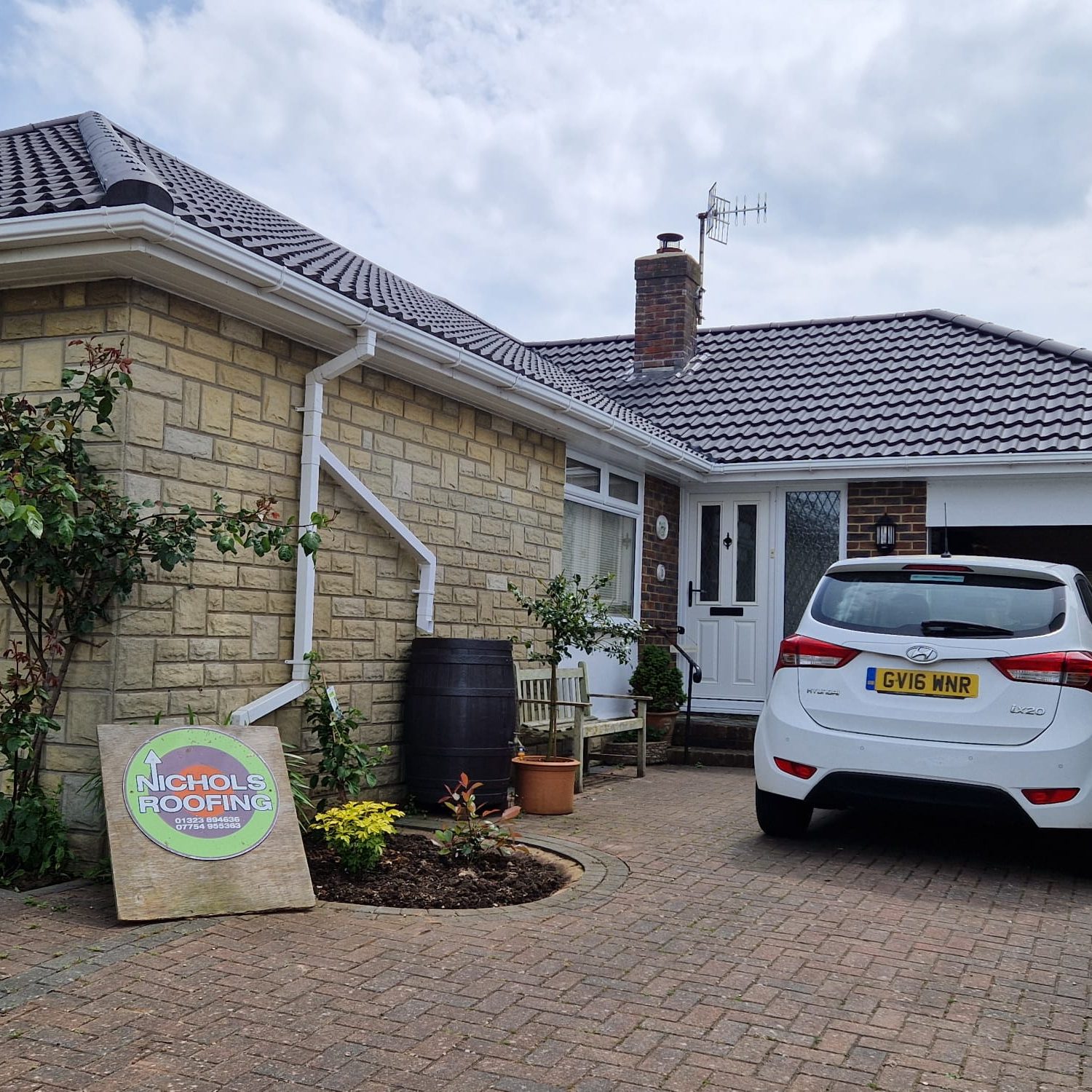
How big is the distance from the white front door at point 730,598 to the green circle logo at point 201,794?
6810 millimetres

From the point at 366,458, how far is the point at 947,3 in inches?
169

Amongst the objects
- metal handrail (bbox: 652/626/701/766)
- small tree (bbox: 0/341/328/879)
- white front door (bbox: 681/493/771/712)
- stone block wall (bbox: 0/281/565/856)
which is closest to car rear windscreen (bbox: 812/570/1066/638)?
stone block wall (bbox: 0/281/565/856)

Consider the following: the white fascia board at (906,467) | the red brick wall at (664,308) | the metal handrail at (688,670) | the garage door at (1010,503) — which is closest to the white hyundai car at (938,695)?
the metal handrail at (688,670)

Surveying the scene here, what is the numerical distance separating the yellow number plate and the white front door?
5.33 m

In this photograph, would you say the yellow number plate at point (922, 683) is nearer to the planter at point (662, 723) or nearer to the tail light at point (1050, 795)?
the tail light at point (1050, 795)

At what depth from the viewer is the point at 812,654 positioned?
5.96 metres

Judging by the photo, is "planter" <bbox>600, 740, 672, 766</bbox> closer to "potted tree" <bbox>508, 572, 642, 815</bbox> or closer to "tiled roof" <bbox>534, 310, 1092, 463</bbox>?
"potted tree" <bbox>508, 572, 642, 815</bbox>

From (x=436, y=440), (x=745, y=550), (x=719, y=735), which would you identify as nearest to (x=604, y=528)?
(x=745, y=550)

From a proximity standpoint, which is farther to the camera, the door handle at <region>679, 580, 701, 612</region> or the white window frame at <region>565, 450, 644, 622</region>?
the door handle at <region>679, 580, 701, 612</region>

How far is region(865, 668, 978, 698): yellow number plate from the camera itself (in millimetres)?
5582

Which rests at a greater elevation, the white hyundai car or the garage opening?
the garage opening

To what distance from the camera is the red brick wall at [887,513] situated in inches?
425

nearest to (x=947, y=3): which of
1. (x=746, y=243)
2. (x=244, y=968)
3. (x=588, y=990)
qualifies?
(x=588, y=990)

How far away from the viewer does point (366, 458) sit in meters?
6.92
